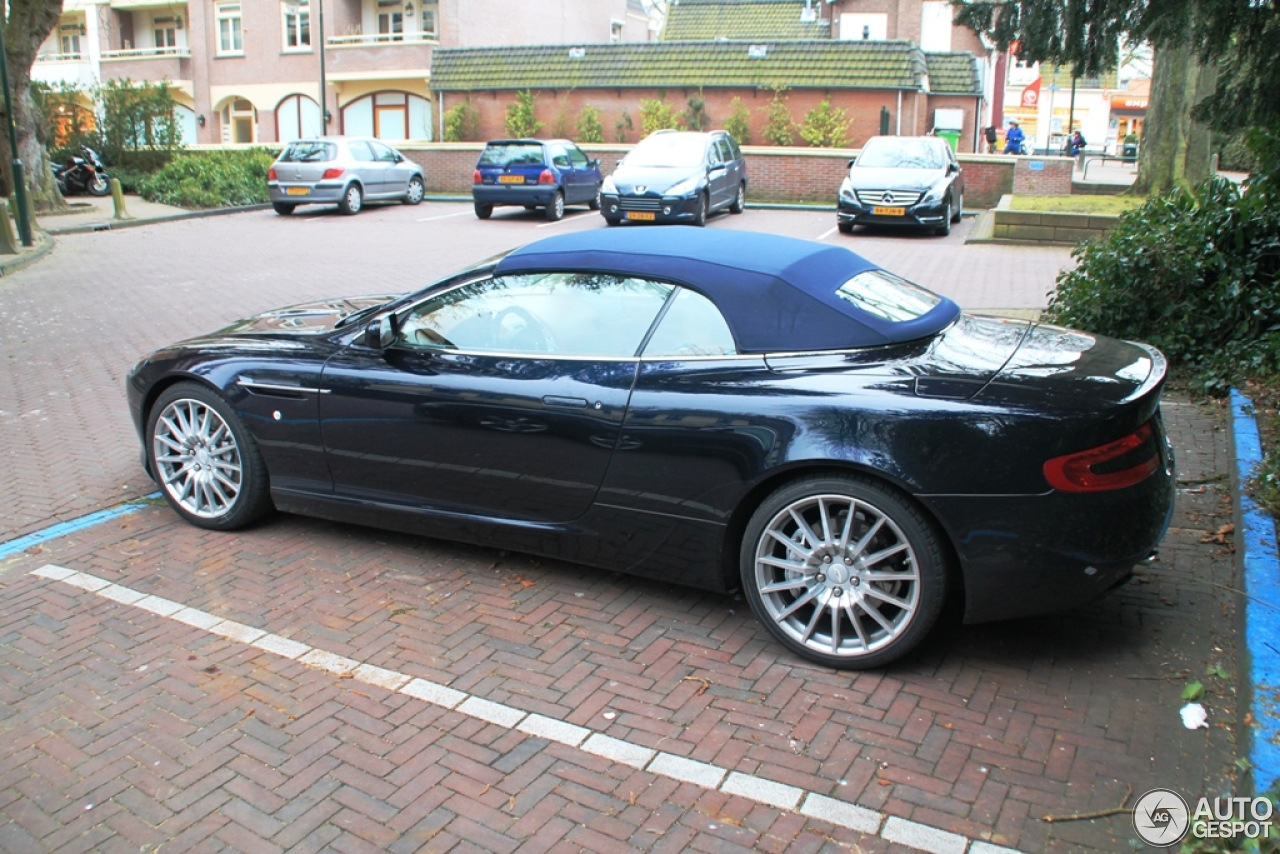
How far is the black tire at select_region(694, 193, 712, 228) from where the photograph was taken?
67.1ft

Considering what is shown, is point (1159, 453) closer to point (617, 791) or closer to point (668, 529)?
point (668, 529)

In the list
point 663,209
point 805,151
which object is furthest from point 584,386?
point 805,151

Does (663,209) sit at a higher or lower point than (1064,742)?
higher

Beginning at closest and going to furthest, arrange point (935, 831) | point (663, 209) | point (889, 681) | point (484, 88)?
point (935, 831) → point (889, 681) → point (663, 209) → point (484, 88)

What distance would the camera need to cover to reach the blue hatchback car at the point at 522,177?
75.0 ft

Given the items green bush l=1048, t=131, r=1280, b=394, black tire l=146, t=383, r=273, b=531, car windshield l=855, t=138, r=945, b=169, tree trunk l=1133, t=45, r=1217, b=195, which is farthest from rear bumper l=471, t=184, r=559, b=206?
black tire l=146, t=383, r=273, b=531

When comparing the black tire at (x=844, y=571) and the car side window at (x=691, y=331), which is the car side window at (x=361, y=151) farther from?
the black tire at (x=844, y=571)

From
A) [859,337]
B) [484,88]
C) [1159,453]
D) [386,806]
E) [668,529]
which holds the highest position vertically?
[484,88]

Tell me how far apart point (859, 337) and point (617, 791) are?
194 cm

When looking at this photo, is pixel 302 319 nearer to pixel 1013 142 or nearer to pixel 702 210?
pixel 702 210

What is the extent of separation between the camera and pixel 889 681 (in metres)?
3.99

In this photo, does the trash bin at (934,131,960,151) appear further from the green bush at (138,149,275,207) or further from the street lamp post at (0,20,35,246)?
the street lamp post at (0,20,35,246)

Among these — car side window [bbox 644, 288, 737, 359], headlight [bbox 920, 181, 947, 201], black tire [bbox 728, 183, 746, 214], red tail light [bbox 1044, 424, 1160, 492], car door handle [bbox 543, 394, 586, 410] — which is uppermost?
headlight [bbox 920, 181, 947, 201]

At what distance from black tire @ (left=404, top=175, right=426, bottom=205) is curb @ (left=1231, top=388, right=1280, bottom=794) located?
23228 mm
